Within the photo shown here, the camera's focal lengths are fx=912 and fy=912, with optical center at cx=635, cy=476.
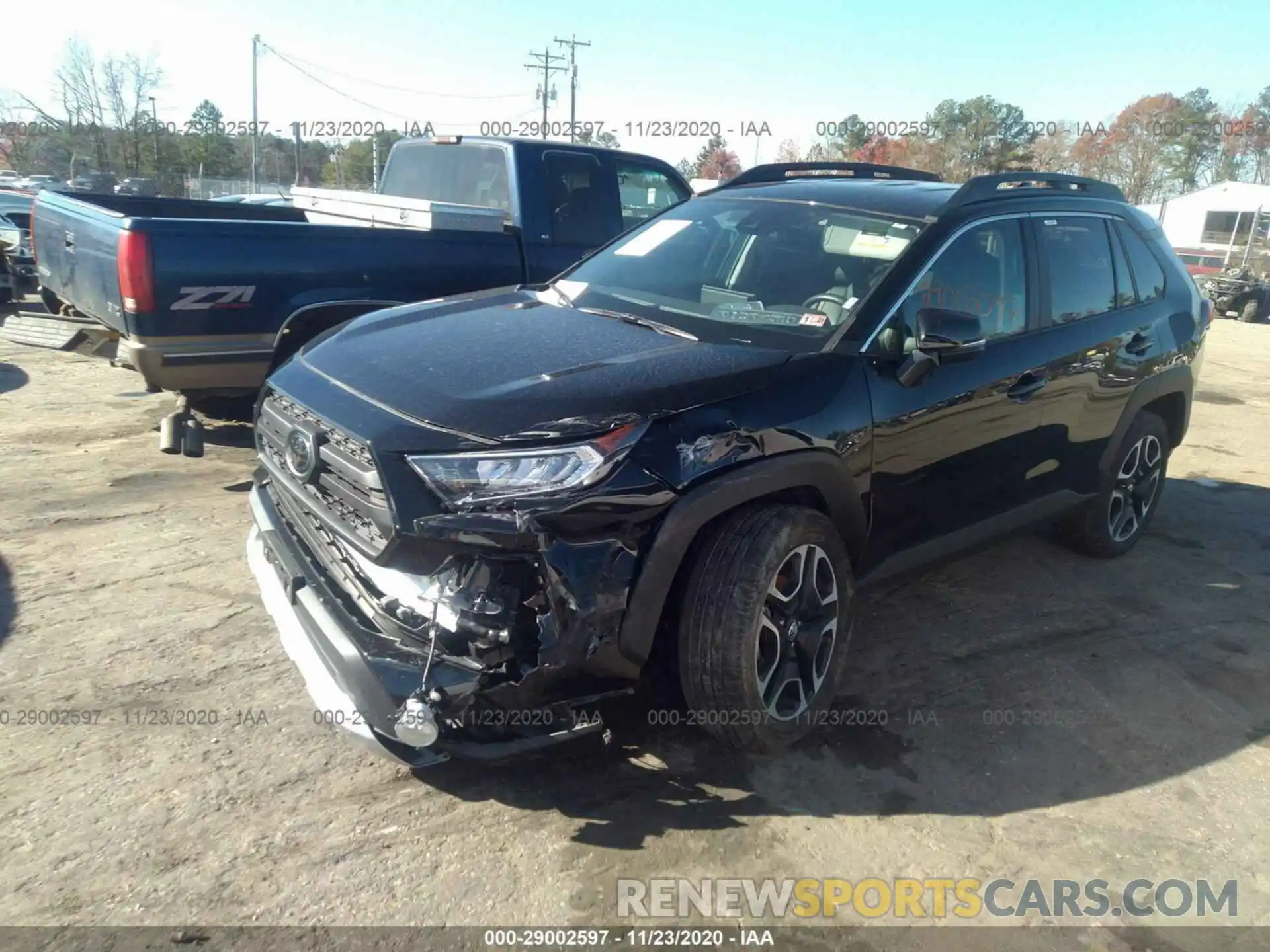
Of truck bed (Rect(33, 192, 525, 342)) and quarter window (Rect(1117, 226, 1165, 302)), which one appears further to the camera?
quarter window (Rect(1117, 226, 1165, 302))

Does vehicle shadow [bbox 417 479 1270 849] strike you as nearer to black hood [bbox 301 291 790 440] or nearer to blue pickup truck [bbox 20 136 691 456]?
black hood [bbox 301 291 790 440]

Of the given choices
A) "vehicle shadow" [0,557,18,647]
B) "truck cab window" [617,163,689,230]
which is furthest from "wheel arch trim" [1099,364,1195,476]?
"vehicle shadow" [0,557,18,647]

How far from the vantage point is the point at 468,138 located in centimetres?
672

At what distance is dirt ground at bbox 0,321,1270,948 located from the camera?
254 centimetres

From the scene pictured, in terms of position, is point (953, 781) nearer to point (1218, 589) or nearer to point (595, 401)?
point (595, 401)

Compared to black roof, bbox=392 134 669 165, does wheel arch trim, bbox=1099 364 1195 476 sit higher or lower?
lower

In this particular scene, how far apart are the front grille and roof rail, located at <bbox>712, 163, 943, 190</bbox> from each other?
2.56m

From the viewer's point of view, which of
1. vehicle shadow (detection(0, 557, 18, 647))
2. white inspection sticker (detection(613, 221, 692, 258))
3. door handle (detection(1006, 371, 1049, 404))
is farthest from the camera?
white inspection sticker (detection(613, 221, 692, 258))

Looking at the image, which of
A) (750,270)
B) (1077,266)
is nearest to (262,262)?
(750,270)

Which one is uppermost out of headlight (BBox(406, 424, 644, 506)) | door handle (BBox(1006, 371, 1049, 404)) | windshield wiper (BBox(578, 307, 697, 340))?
windshield wiper (BBox(578, 307, 697, 340))

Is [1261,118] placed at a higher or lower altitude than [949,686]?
higher

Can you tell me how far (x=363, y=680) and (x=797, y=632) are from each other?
4.73ft

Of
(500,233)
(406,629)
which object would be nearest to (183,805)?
(406,629)

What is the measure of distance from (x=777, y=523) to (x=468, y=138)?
4.94 m
